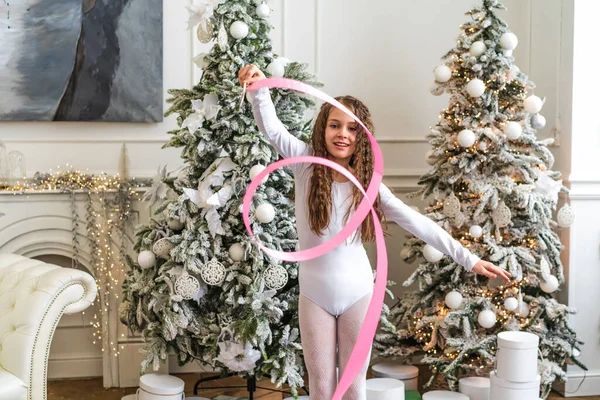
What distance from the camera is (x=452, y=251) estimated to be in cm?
245

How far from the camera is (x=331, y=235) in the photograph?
7.87ft

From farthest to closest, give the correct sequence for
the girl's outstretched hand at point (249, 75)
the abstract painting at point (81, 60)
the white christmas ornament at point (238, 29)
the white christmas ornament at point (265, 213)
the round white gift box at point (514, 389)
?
1. the abstract painting at point (81, 60)
2. the round white gift box at point (514, 389)
3. the white christmas ornament at point (238, 29)
4. the white christmas ornament at point (265, 213)
5. the girl's outstretched hand at point (249, 75)

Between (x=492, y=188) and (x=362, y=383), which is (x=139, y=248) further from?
(x=492, y=188)

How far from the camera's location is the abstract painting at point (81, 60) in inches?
158

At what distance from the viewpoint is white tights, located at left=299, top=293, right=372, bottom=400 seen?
2.40 meters

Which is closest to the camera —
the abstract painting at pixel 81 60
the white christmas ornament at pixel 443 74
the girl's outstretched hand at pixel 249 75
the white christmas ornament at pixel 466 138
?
the girl's outstretched hand at pixel 249 75

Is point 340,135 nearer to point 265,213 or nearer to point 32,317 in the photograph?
point 265,213

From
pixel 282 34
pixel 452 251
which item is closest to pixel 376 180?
pixel 452 251

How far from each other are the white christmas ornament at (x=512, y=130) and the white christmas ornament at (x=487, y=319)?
0.89 m

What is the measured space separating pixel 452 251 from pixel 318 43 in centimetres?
218

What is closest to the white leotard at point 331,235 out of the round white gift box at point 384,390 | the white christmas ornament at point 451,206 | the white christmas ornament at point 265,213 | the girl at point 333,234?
the girl at point 333,234

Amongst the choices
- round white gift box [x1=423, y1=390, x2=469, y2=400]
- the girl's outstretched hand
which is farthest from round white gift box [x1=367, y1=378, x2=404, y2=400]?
the girl's outstretched hand

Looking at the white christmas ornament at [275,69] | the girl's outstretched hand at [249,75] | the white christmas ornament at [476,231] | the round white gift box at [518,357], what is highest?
the white christmas ornament at [275,69]

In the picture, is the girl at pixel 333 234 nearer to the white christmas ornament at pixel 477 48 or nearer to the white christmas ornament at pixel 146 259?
the white christmas ornament at pixel 146 259
